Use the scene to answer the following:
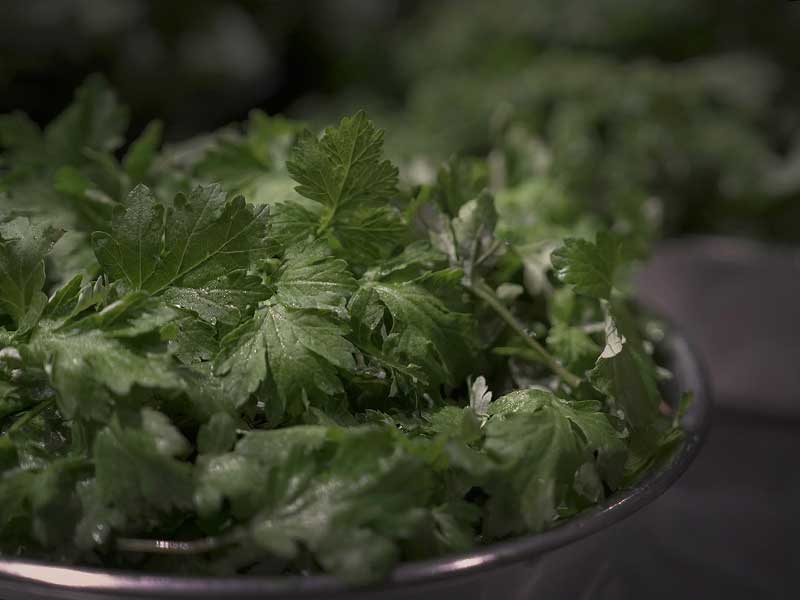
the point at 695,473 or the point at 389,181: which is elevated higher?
the point at 389,181

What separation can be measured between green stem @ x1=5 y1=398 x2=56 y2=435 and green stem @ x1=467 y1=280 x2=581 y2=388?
0.31 metres

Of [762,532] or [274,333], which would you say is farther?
[762,532]

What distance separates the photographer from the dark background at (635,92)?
96 centimetres

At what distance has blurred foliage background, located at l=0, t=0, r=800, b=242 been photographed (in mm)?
1417

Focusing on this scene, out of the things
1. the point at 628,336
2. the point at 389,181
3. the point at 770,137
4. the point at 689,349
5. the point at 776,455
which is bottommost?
the point at 776,455

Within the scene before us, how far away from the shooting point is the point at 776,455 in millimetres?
1110

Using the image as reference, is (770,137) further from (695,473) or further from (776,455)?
(695,473)

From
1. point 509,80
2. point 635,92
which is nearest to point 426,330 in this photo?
point 635,92

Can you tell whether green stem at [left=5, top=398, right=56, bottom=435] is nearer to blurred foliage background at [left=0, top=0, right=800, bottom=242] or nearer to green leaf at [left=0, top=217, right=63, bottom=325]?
green leaf at [left=0, top=217, right=63, bottom=325]

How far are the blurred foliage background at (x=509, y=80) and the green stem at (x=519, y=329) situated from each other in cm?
28

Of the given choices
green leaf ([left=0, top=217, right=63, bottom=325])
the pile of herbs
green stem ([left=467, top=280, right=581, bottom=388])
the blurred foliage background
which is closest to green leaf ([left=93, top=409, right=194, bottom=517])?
the pile of herbs

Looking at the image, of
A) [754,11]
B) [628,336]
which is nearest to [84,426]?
[628,336]

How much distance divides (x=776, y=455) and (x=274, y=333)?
859 mm

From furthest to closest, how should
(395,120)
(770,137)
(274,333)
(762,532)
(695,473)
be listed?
(395,120) → (770,137) → (695,473) → (762,532) → (274,333)
